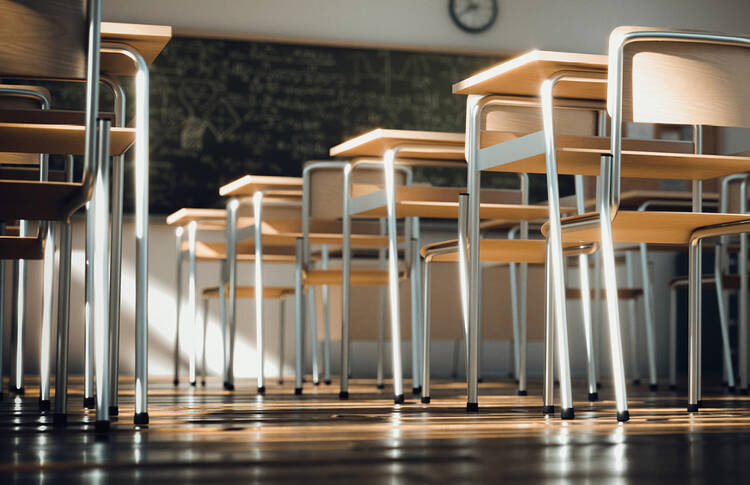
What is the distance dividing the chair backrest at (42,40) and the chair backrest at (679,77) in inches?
42.6

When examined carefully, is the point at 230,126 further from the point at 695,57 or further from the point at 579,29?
the point at 695,57

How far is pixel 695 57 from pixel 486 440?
1039 millimetres

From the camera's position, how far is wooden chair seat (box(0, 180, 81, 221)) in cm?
170

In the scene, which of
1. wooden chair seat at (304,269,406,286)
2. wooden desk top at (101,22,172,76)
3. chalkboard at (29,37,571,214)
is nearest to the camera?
wooden desk top at (101,22,172,76)

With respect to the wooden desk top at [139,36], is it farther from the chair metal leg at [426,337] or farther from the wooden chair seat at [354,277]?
the wooden chair seat at [354,277]

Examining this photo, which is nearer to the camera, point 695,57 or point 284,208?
point 695,57

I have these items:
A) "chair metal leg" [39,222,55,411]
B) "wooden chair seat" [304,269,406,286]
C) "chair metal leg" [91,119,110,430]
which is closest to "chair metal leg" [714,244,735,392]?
"wooden chair seat" [304,269,406,286]

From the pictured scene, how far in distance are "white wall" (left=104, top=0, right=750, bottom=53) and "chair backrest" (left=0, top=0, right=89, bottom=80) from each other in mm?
4211

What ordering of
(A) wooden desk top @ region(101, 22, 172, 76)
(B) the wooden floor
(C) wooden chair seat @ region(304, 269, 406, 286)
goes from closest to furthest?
(B) the wooden floor
(A) wooden desk top @ region(101, 22, 172, 76)
(C) wooden chair seat @ region(304, 269, 406, 286)

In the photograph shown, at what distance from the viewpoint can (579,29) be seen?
21.1 ft

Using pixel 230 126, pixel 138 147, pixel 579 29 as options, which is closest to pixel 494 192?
pixel 138 147

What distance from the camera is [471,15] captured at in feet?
20.6

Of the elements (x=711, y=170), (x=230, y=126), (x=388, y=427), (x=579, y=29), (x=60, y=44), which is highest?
(x=579, y=29)

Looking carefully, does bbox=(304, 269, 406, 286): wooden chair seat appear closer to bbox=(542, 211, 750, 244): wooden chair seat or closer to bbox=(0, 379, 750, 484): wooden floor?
bbox=(0, 379, 750, 484): wooden floor
